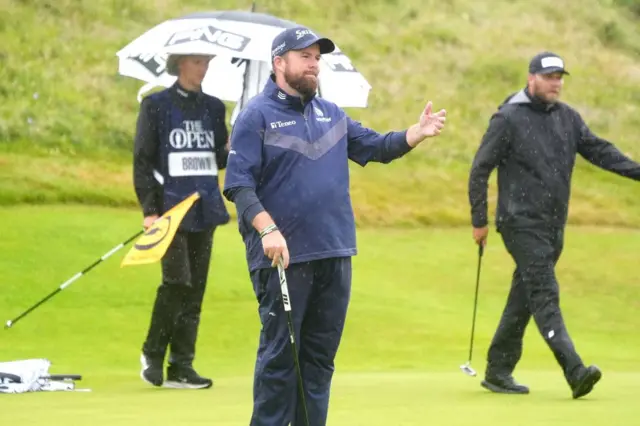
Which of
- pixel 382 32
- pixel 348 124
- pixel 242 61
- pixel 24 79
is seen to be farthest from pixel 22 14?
pixel 348 124

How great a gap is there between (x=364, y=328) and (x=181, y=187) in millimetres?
5096

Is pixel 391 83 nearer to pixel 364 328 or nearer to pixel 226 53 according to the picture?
pixel 364 328

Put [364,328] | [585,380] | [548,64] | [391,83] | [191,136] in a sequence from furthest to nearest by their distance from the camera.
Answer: [391,83], [364,328], [191,136], [548,64], [585,380]

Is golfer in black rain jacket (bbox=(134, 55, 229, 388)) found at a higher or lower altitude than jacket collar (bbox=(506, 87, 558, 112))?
lower

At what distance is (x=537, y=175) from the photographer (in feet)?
33.3

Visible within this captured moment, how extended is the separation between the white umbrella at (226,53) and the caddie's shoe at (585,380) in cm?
333

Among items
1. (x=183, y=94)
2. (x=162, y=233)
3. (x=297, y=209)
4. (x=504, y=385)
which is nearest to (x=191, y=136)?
(x=183, y=94)

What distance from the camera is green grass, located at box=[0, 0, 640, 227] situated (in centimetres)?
2389

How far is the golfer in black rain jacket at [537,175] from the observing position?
10109 millimetres

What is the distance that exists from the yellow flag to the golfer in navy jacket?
121 inches

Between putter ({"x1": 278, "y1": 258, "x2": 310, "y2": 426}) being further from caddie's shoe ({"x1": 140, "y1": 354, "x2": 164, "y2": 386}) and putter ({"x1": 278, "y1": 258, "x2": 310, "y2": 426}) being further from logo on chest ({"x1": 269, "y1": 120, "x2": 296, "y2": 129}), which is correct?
caddie's shoe ({"x1": 140, "y1": 354, "x2": 164, "y2": 386})

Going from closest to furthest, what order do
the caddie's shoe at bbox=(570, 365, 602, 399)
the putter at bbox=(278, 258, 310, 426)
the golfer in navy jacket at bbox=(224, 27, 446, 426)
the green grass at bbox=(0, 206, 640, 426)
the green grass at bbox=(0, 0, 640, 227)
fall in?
the putter at bbox=(278, 258, 310, 426) < the golfer in navy jacket at bbox=(224, 27, 446, 426) < the green grass at bbox=(0, 206, 640, 426) < the caddie's shoe at bbox=(570, 365, 602, 399) < the green grass at bbox=(0, 0, 640, 227)

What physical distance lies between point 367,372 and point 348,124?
5.32 metres

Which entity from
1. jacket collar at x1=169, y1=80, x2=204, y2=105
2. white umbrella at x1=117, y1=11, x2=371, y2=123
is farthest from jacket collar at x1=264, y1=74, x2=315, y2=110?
white umbrella at x1=117, y1=11, x2=371, y2=123
